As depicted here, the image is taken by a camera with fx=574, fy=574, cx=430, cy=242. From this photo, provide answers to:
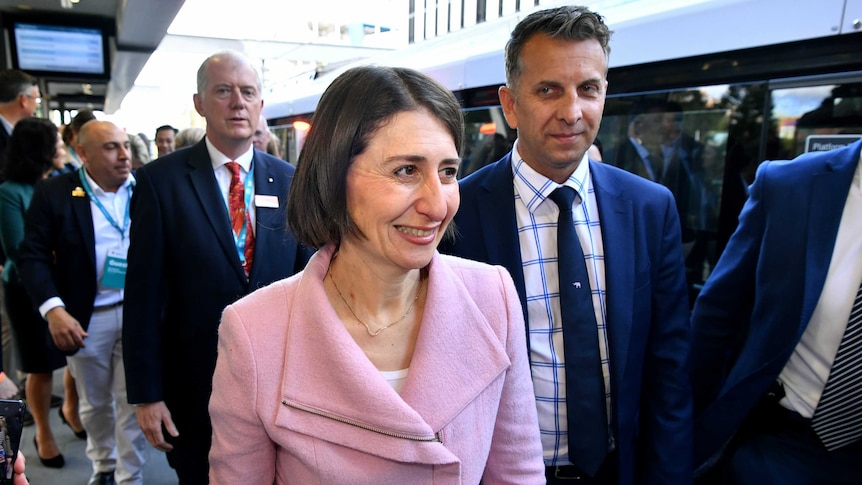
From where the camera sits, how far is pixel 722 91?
8.20 ft

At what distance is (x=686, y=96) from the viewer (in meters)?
2.66

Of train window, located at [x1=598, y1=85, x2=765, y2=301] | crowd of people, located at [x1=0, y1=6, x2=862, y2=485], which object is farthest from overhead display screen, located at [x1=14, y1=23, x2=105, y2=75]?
train window, located at [x1=598, y1=85, x2=765, y2=301]

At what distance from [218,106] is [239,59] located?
27 cm

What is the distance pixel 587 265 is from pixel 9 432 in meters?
1.46

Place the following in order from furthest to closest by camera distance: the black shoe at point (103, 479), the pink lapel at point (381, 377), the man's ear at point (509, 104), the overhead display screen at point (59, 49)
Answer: the overhead display screen at point (59, 49) → the black shoe at point (103, 479) → the man's ear at point (509, 104) → the pink lapel at point (381, 377)

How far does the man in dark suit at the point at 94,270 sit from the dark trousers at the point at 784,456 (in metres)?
2.90

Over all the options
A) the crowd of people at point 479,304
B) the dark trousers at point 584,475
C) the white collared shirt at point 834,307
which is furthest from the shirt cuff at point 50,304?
the white collared shirt at point 834,307

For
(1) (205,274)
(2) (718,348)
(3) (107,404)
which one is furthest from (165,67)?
(2) (718,348)

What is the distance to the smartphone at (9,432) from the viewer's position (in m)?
1.22

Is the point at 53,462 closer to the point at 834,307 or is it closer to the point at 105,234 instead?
the point at 105,234

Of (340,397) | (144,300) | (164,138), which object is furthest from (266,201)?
(164,138)

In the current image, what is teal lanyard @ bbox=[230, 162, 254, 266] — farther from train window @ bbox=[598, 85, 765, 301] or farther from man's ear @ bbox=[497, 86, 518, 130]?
train window @ bbox=[598, 85, 765, 301]

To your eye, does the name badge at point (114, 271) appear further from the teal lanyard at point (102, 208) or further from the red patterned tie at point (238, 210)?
the red patterned tie at point (238, 210)

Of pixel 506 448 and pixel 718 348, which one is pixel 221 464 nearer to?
pixel 506 448
